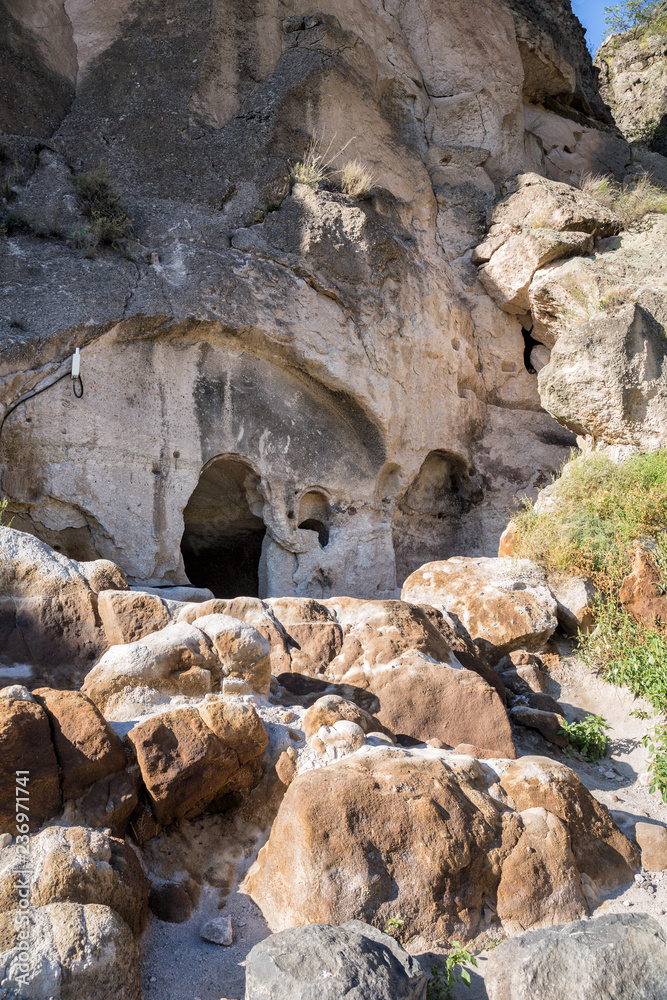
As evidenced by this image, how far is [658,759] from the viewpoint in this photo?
14.4 ft

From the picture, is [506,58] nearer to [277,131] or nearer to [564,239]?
[564,239]

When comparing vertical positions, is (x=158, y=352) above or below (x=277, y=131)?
below

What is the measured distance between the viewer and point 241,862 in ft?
10.6

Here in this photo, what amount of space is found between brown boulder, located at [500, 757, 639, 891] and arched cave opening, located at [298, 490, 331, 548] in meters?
4.37

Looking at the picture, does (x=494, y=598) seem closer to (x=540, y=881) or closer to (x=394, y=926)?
(x=540, y=881)

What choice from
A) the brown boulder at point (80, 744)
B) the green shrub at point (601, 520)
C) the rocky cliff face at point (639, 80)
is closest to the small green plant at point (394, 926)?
the brown boulder at point (80, 744)

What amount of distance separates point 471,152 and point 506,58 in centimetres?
178

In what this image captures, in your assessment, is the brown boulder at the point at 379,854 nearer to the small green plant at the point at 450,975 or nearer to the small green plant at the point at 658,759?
the small green plant at the point at 450,975

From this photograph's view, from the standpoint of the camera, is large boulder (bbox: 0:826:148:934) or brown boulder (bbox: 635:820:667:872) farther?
brown boulder (bbox: 635:820:667:872)

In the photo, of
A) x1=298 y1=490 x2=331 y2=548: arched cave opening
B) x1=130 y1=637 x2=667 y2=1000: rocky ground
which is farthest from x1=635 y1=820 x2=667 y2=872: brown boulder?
x1=298 y1=490 x2=331 y2=548: arched cave opening

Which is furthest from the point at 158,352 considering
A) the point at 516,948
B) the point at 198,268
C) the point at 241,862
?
the point at 516,948

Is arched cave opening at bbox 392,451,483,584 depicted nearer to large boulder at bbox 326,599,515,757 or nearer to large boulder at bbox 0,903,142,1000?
large boulder at bbox 326,599,515,757

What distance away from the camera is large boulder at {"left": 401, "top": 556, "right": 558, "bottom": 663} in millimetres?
5723

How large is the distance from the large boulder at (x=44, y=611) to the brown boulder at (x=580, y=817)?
2.20 meters
